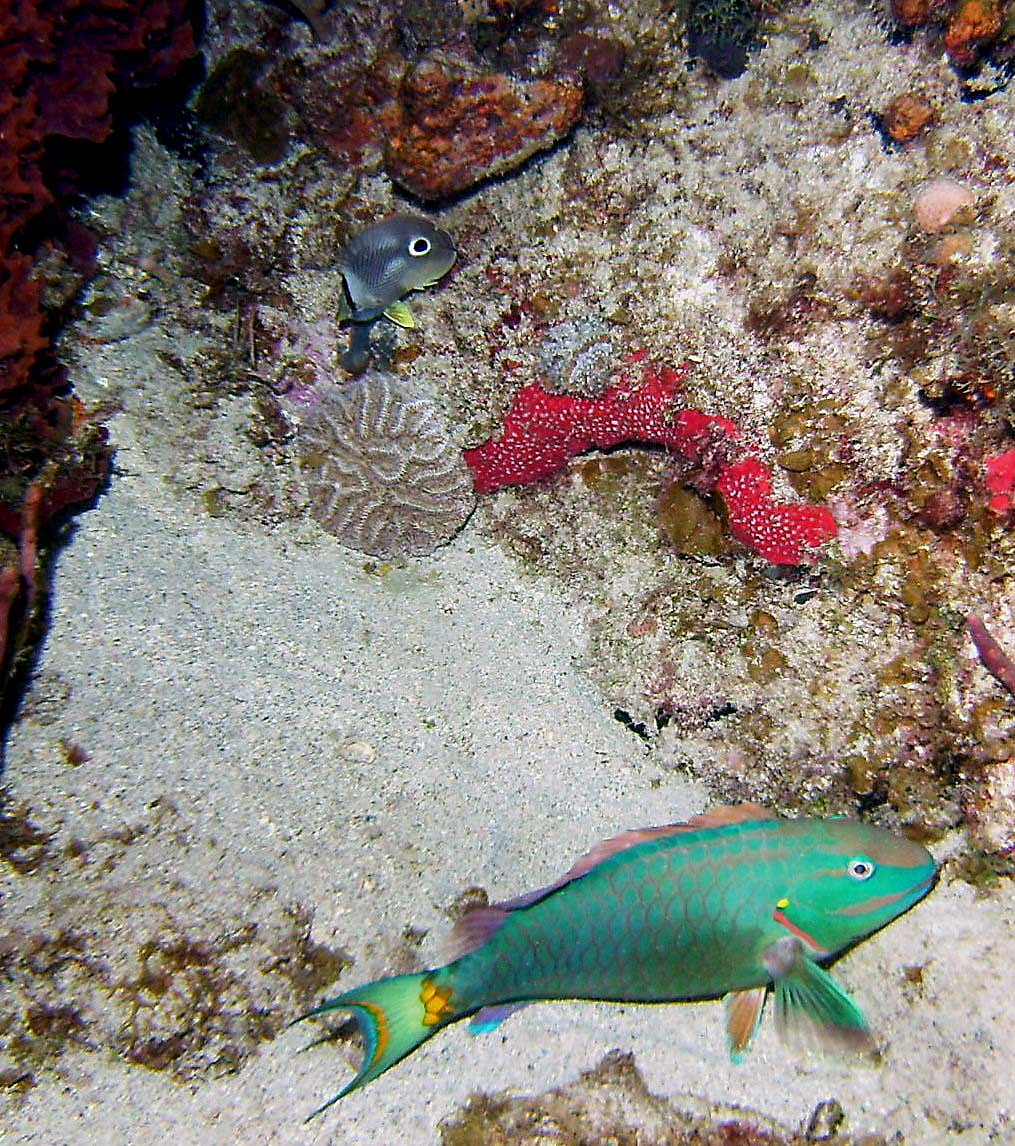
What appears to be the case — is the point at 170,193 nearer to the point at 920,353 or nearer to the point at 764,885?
the point at 920,353

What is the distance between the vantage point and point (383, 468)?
362 cm

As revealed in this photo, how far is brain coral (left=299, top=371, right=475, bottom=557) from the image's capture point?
11.7 ft

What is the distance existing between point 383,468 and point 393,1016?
2.49m

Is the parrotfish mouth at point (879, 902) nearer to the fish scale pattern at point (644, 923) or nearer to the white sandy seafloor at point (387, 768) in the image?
the fish scale pattern at point (644, 923)

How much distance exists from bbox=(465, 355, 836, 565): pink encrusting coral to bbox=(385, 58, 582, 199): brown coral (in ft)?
3.51

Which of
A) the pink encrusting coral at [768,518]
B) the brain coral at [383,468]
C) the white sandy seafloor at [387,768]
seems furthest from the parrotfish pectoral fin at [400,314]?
the pink encrusting coral at [768,518]

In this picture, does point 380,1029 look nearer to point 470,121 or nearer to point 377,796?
point 377,796

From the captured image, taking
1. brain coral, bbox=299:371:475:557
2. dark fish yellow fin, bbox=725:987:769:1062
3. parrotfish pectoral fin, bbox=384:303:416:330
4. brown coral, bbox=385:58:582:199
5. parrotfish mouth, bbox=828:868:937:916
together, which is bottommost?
dark fish yellow fin, bbox=725:987:769:1062

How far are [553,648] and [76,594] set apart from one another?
8.02ft

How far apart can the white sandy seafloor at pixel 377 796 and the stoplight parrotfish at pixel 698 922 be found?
0.50 metres

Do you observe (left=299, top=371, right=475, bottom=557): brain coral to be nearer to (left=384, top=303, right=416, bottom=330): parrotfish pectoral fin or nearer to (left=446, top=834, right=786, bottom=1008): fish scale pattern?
(left=384, top=303, right=416, bottom=330): parrotfish pectoral fin

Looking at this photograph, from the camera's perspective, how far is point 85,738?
9.60 ft

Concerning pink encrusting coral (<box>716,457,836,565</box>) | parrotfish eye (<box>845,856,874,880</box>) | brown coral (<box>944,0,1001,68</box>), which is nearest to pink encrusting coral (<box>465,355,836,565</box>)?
pink encrusting coral (<box>716,457,836,565</box>)

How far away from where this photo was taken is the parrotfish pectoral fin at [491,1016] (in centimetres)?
241
